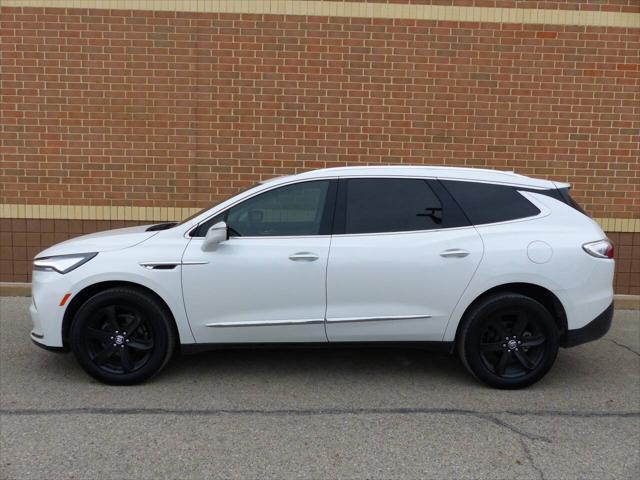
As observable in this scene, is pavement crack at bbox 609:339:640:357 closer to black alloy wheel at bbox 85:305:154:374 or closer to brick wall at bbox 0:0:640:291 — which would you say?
brick wall at bbox 0:0:640:291

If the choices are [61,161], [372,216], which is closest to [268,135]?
[61,161]

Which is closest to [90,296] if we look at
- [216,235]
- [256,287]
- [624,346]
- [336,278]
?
[216,235]

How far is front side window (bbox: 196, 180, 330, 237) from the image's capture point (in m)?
4.52

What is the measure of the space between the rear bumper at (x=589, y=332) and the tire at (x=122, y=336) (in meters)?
Result: 3.06

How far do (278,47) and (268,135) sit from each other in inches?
43.6

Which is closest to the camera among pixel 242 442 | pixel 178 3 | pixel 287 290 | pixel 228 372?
pixel 242 442

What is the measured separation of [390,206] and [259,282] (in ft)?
3.87

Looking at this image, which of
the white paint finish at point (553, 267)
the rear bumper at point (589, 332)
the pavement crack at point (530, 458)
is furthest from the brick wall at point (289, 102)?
the pavement crack at point (530, 458)

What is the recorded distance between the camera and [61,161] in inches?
300

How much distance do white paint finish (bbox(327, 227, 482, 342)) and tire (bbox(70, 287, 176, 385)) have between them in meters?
1.29

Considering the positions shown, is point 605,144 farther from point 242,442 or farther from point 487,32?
point 242,442

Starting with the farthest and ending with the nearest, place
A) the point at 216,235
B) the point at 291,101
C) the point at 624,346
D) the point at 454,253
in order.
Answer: the point at 291,101
the point at 624,346
the point at 454,253
the point at 216,235

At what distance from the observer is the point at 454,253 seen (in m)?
4.43

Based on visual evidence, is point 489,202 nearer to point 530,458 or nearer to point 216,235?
point 530,458
